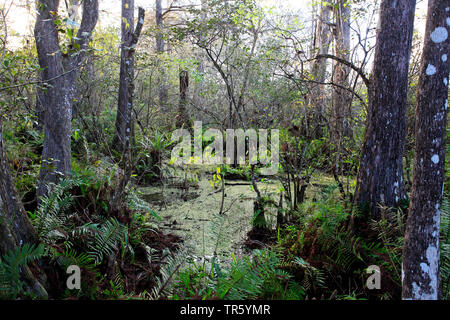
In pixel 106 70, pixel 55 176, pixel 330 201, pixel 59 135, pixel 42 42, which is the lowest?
pixel 330 201

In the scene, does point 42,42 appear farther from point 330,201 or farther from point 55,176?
point 330,201

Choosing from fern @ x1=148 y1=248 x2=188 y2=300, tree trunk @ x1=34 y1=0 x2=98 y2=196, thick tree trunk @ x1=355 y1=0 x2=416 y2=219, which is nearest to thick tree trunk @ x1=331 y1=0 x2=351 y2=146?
thick tree trunk @ x1=355 y1=0 x2=416 y2=219

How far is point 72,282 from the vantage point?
2.43 metres

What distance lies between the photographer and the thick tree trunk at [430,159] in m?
1.86

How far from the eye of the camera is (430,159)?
189cm

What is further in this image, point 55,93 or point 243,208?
point 243,208

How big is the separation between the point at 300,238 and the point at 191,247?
4.00 ft
